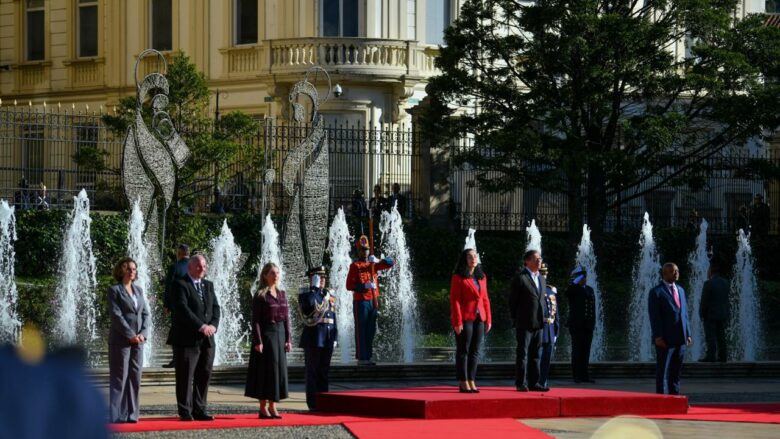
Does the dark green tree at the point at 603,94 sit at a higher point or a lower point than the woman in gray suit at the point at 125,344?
higher

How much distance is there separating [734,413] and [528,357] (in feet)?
7.12

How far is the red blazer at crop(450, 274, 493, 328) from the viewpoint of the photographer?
1457 cm

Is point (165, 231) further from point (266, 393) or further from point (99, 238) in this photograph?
point (266, 393)

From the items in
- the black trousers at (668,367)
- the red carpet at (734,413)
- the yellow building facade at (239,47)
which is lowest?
the red carpet at (734,413)

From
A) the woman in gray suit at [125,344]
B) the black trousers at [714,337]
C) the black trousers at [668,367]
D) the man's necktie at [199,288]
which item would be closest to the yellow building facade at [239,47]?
the black trousers at [714,337]

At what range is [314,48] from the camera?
121ft

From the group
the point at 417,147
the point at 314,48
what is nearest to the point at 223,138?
the point at 417,147

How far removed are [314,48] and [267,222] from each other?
10792 millimetres

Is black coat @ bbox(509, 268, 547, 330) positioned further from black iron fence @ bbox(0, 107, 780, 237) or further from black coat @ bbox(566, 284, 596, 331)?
black iron fence @ bbox(0, 107, 780, 237)

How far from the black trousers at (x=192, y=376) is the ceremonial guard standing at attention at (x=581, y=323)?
6.25m

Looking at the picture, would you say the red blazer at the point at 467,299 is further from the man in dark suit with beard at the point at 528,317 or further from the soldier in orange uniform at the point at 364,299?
the soldier in orange uniform at the point at 364,299

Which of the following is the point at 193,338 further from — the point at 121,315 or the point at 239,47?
the point at 239,47

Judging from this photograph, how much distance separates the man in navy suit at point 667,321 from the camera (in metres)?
15.0

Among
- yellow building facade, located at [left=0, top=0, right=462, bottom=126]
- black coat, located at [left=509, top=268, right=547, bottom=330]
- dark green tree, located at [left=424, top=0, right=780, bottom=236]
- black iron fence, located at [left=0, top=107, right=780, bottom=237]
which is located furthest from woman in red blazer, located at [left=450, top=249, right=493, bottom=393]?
yellow building facade, located at [left=0, top=0, right=462, bottom=126]
